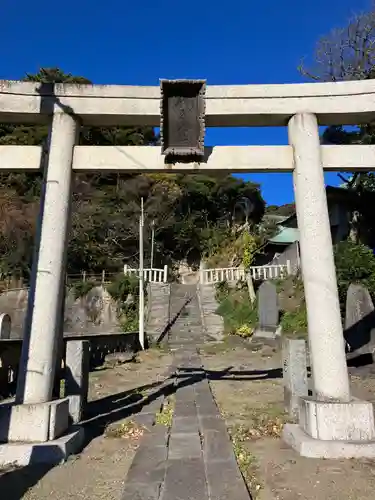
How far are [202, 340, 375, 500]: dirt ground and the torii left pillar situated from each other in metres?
2.28

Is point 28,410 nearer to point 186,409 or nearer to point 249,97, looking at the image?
point 186,409

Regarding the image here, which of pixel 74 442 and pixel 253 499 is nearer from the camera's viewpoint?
pixel 253 499

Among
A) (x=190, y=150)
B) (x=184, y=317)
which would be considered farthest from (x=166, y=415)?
(x=184, y=317)

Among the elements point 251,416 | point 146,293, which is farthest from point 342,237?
point 251,416

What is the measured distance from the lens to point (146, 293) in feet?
A: 70.7

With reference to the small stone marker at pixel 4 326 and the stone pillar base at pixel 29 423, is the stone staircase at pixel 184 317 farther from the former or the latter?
the stone pillar base at pixel 29 423

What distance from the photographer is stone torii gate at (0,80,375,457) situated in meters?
4.38

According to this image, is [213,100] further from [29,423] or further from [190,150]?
[29,423]

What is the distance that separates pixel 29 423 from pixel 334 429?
3.35 m

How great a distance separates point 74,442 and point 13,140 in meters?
27.6

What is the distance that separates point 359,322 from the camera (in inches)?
414

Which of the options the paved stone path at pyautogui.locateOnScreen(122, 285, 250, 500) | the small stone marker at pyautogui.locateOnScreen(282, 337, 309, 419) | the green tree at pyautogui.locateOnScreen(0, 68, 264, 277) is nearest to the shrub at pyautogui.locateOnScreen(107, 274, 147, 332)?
the green tree at pyautogui.locateOnScreen(0, 68, 264, 277)

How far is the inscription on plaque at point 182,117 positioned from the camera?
16.0 ft

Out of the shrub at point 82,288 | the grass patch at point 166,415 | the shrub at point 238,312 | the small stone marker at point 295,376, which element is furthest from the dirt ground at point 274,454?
the shrub at point 82,288
